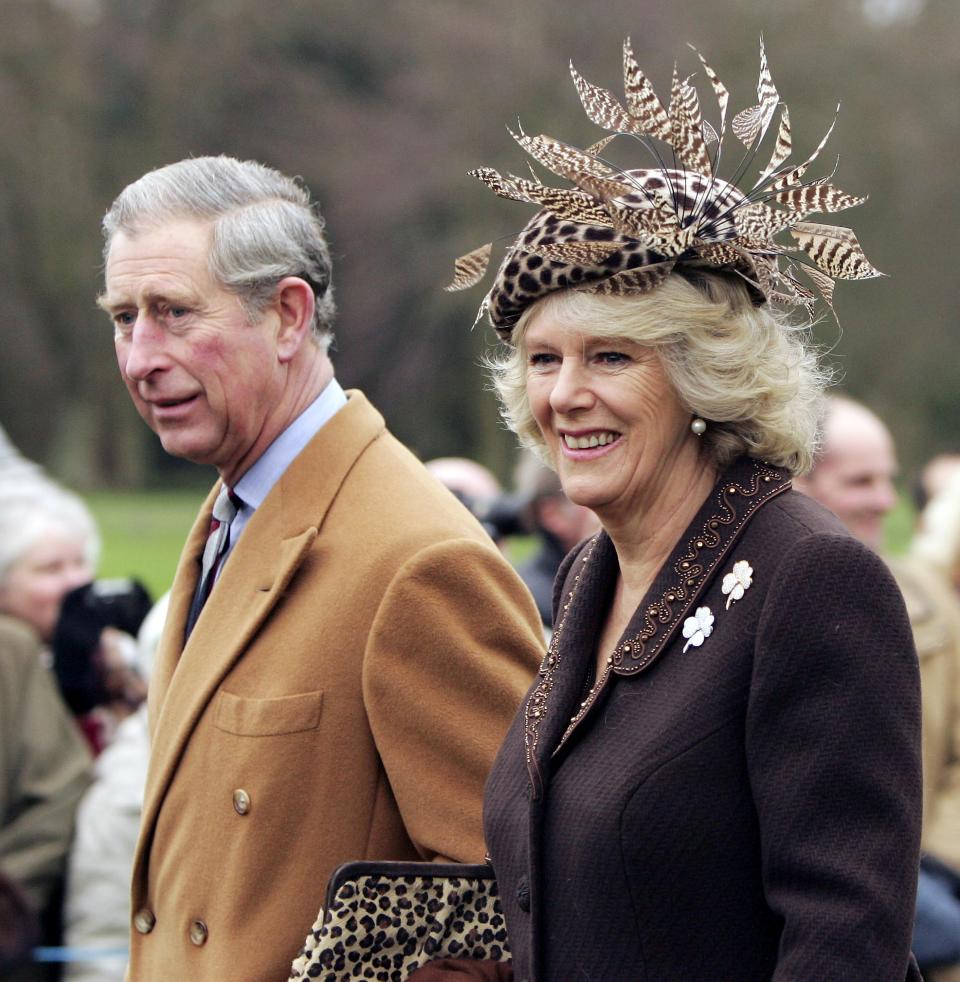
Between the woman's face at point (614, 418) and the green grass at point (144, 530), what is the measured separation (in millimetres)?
15877

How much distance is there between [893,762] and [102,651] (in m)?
3.38

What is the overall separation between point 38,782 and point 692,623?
2720 millimetres

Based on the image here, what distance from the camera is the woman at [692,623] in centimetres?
198

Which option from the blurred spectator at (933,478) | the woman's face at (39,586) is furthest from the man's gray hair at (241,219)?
the blurred spectator at (933,478)

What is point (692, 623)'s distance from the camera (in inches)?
86.4

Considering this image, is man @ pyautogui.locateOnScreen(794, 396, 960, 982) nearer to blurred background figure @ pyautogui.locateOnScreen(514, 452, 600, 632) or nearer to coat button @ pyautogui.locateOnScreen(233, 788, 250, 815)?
blurred background figure @ pyautogui.locateOnScreen(514, 452, 600, 632)

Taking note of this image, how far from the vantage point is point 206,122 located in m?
28.1

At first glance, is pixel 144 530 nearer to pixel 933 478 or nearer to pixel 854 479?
pixel 933 478

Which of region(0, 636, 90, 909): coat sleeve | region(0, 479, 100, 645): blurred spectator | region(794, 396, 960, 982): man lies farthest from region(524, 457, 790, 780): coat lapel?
region(0, 479, 100, 645): blurred spectator

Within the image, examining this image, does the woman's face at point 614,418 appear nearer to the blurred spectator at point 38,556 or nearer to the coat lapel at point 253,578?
the coat lapel at point 253,578

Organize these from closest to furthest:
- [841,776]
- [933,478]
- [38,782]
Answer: [841,776], [38,782], [933,478]

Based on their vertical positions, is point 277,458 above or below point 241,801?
above

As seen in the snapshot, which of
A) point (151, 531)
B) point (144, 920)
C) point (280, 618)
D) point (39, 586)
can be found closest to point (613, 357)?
point (280, 618)

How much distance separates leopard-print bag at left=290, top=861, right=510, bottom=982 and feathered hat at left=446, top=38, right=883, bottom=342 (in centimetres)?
89
